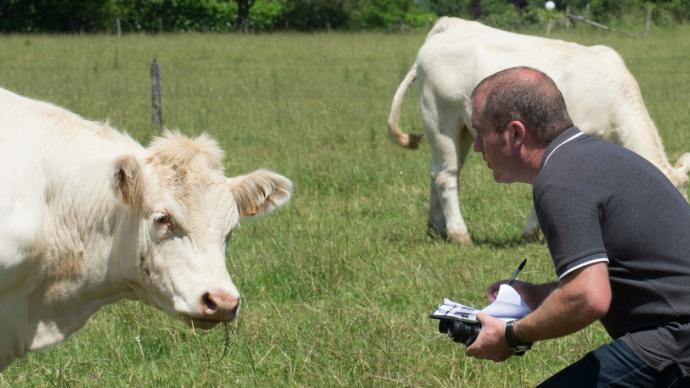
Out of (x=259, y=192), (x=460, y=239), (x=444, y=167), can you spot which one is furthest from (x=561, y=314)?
(x=444, y=167)

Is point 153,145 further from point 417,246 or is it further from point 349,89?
point 349,89

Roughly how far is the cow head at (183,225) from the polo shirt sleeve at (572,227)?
1492 mm

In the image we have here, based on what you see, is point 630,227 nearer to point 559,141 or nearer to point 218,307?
point 559,141

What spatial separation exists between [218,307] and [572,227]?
5.21ft

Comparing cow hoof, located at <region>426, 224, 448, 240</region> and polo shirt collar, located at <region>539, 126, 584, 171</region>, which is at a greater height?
polo shirt collar, located at <region>539, 126, 584, 171</region>

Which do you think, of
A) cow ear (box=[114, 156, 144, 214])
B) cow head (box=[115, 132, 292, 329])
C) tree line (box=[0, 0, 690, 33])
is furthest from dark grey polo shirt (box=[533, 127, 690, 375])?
tree line (box=[0, 0, 690, 33])

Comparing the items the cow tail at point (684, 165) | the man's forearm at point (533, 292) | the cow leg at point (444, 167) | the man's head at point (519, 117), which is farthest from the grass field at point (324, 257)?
the man's head at point (519, 117)

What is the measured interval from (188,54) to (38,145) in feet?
76.2

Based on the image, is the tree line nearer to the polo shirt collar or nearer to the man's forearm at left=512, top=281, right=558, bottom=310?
the man's forearm at left=512, top=281, right=558, bottom=310

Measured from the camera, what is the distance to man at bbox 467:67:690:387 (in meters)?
3.36

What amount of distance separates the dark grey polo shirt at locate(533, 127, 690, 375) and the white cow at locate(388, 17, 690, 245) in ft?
16.8

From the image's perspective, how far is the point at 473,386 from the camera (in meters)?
5.21

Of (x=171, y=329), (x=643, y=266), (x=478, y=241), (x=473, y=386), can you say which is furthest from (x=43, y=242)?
(x=478, y=241)

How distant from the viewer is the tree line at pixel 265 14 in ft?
157
